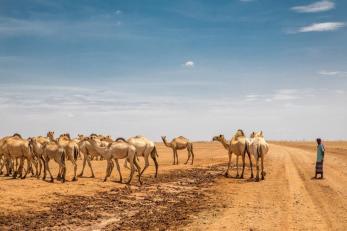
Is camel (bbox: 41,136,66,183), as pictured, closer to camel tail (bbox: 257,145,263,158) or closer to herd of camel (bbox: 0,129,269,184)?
herd of camel (bbox: 0,129,269,184)

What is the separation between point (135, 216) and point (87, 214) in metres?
1.51

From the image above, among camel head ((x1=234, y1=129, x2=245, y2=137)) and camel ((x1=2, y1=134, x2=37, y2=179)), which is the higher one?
camel head ((x1=234, y1=129, x2=245, y2=137))

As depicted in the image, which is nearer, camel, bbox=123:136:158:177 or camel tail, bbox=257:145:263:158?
camel, bbox=123:136:158:177

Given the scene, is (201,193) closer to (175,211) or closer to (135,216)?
(175,211)

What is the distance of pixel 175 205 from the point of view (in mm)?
18000

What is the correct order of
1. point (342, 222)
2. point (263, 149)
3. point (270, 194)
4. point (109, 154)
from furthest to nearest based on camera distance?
point (263, 149), point (109, 154), point (270, 194), point (342, 222)

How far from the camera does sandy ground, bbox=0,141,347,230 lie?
1433 cm

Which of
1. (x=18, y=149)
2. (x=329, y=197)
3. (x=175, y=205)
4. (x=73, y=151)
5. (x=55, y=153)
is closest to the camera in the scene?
(x=175, y=205)

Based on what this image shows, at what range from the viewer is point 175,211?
54.6 feet

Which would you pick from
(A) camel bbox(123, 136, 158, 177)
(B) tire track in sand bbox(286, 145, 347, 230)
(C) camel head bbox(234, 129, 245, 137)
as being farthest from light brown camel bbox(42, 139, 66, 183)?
(B) tire track in sand bbox(286, 145, 347, 230)

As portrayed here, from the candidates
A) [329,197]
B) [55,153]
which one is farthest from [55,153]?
[329,197]

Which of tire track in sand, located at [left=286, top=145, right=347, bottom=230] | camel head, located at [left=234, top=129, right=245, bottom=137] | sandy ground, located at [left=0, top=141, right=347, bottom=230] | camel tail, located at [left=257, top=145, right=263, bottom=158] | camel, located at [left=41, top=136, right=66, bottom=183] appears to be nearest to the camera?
sandy ground, located at [left=0, top=141, right=347, bottom=230]

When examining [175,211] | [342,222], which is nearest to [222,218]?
[175,211]

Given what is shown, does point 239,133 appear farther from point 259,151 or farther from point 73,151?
point 73,151
